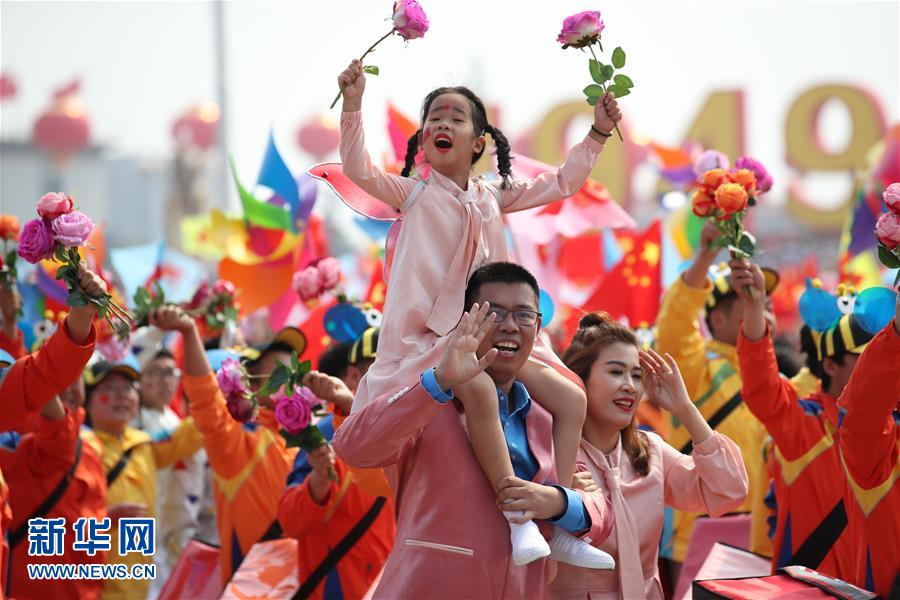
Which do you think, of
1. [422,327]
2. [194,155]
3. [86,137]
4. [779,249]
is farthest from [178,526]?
[86,137]

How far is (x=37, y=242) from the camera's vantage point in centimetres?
469

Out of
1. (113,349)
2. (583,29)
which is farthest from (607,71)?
(113,349)

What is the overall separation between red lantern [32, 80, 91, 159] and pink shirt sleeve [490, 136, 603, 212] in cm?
5565

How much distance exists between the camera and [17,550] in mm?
6141

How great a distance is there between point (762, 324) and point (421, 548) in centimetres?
204

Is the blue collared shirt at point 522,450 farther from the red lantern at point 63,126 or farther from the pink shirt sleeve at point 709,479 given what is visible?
the red lantern at point 63,126

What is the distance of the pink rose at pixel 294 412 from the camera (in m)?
5.16

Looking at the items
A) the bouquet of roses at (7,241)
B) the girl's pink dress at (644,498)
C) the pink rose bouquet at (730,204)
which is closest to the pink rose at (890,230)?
the girl's pink dress at (644,498)

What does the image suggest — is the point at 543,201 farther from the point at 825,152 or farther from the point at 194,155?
the point at 194,155

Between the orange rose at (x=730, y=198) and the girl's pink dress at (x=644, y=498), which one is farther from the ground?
the orange rose at (x=730, y=198)

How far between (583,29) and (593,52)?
85mm

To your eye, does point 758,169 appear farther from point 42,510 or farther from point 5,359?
point 42,510

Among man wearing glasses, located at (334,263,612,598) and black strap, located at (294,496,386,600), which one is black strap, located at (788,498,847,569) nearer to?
man wearing glasses, located at (334,263,612,598)

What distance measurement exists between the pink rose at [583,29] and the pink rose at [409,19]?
0.49m
